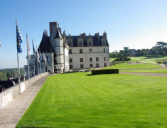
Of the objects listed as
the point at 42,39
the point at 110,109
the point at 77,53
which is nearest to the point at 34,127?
the point at 110,109

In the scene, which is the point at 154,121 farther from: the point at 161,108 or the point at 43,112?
the point at 43,112

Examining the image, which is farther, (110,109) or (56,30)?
(56,30)

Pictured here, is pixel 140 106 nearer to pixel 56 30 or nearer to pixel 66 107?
pixel 66 107

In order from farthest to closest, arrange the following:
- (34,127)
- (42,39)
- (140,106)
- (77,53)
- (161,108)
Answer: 1. (77,53)
2. (42,39)
3. (140,106)
4. (161,108)
5. (34,127)

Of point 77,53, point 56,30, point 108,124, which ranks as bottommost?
point 108,124

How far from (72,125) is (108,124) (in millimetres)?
1532

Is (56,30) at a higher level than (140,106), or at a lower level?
higher

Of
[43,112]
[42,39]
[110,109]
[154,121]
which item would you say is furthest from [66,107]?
[42,39]

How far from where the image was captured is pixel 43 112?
887 cm

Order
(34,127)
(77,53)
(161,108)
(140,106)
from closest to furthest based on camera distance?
(34,127) < (161,108) < (140,106) < (77,53)

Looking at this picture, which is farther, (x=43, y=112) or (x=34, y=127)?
(x=43, y=112)

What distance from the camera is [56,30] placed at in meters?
54.3

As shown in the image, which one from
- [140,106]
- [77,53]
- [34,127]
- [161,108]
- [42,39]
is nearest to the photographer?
[34,127]

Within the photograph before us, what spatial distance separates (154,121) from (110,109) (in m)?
2.50
